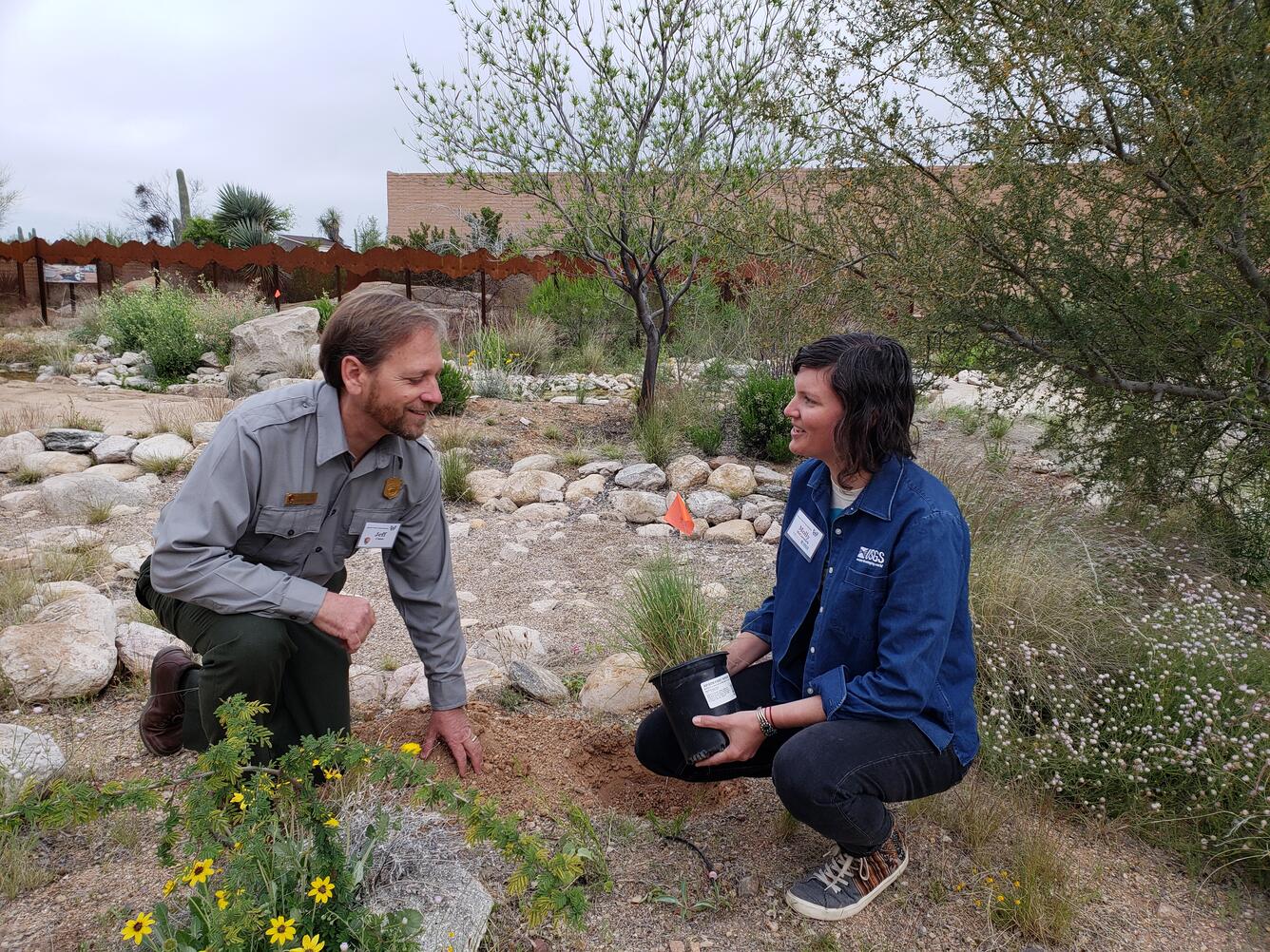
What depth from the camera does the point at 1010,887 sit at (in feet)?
7.14

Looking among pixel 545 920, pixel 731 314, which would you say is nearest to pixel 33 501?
pixel 545 920

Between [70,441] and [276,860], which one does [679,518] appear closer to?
[276,860]

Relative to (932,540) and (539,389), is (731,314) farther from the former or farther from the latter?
(932,540)

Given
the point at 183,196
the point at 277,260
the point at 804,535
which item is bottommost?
the point at 804,535

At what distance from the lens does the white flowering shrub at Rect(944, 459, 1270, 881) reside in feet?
8.25

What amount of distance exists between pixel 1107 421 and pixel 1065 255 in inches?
37.2

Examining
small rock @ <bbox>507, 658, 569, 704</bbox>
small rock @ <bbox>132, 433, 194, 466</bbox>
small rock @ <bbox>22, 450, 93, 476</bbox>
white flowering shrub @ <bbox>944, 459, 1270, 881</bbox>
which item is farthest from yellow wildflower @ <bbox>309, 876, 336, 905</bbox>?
small rock @ <bbox>22, 450, 93, 476</bbox>

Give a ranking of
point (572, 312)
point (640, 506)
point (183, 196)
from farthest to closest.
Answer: point (183, 196), point (572, 312), point (640, 506)

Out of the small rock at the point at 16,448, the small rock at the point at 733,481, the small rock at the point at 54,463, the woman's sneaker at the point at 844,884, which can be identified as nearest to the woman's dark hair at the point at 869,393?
the woman's sneaker at the point at 844,884

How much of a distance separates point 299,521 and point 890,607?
1.45m

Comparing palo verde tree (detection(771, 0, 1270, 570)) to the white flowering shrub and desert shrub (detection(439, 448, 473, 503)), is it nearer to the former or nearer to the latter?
the white flowering shrub

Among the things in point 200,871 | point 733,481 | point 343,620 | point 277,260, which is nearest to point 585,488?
point 733,481

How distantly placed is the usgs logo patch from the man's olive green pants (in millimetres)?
1268

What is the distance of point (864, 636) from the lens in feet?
6.60
